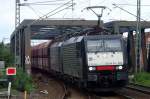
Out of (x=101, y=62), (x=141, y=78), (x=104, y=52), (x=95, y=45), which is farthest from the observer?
(x=141, y=78)

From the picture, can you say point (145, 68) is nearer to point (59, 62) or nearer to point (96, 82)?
point (59, 62)

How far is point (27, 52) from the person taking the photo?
42.2 metres

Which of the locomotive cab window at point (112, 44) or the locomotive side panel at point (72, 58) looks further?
the locomotive side panel at point (72, 58)

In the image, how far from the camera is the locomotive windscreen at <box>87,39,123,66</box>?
25094 mm

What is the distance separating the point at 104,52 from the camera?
2548cm

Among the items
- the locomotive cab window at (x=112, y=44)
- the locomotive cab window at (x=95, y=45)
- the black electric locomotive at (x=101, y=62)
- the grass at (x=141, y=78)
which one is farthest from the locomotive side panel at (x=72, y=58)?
the grass at (x=141, y=78)

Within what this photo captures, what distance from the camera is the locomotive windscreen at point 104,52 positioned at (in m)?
25.1

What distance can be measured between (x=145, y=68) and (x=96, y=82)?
74.8 ft

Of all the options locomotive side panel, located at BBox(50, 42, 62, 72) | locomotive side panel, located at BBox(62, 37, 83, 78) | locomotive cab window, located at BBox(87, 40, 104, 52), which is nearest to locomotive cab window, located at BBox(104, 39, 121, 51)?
locomotive cab window, located at BBox(87, 40, 104, 52)

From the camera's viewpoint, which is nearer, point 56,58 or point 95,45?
point 95,45

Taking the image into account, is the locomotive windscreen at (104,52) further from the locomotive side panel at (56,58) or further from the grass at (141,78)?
the grass at (141,78)

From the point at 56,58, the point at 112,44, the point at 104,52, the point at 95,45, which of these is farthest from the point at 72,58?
the point at 56,58

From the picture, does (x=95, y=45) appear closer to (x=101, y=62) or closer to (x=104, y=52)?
(x=104, y=52)

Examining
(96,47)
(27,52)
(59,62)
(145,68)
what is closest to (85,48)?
(96,47)
